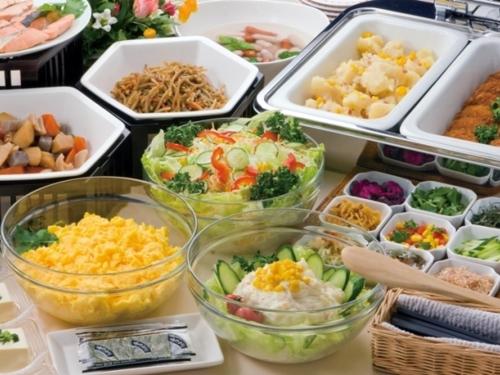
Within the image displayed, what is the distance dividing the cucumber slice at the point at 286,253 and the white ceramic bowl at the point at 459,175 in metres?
0.57

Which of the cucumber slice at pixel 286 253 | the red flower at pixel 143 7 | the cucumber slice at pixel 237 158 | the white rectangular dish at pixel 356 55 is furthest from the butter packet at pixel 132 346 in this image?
the red flower at pixel 143 7

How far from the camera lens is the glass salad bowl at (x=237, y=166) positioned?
86.8 inches

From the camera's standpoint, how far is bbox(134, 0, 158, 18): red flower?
296cm

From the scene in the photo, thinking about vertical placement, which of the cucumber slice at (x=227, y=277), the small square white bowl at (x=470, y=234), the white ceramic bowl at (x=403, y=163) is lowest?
the small square white bowl at (x=470, y=234)

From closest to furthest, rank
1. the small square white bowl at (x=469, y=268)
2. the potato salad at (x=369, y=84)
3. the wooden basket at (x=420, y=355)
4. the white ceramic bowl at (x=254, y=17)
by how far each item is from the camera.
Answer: the wooden basket at (x=420, y=355) < the small square white bowl at (x=469, y=268) < the potato salad at (x=369, y=84) < the white ceramic bowl at (x=254, y=17)

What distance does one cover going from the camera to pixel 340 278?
A: 1.98 metres

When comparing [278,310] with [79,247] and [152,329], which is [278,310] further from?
[79,247]

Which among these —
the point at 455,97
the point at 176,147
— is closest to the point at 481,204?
the point at 455,97

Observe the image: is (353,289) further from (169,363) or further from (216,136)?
(216,136)

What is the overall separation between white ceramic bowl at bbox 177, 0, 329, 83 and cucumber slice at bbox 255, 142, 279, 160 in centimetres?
93

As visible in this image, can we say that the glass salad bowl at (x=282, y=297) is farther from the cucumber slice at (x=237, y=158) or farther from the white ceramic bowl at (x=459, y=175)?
the white ceramic bowl at (x=459, y=175)

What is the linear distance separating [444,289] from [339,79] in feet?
3.25

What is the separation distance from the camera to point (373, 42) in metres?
2.96

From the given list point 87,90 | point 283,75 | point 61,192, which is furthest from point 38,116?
point 283,75
